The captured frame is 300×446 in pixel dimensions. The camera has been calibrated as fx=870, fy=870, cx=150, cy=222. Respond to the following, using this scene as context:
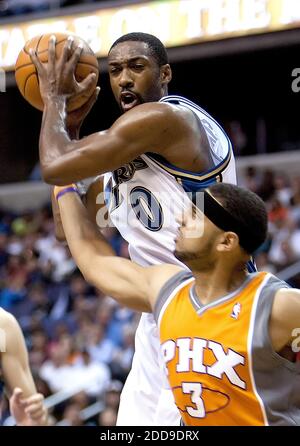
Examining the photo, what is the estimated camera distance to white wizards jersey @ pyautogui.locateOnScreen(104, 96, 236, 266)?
3.63 meters

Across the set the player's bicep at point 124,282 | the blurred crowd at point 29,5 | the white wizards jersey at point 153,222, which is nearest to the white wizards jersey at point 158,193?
the white wizards jersey at point 153,222

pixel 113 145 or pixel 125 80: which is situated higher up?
pixel 125 80

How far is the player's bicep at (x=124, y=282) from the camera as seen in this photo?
324 centimetres

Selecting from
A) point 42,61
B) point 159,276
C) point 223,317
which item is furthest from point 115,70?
point 223,317

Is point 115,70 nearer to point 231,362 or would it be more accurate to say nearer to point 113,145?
point 113,145

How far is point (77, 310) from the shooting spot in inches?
407

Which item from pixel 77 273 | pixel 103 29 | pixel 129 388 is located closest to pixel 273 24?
pixel 103 29

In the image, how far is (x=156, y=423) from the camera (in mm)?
3570

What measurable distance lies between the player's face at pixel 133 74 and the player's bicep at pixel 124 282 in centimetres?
73

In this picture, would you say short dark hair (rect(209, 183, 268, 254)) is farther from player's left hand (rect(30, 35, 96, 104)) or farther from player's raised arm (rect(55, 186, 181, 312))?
player's left hand (rect(30, 35, 96, 104))

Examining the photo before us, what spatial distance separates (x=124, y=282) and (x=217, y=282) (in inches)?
→ 15.3

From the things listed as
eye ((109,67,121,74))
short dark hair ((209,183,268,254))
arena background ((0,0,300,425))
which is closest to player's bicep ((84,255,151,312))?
short dark hair ((209,183,268,254))

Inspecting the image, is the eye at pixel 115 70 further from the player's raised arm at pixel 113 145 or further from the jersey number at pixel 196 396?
the jersey number at pixel 196 396
